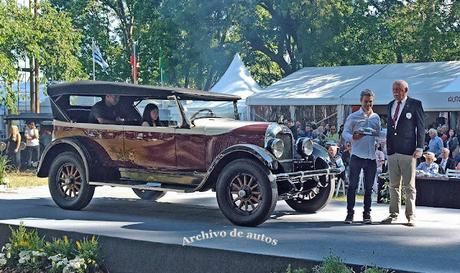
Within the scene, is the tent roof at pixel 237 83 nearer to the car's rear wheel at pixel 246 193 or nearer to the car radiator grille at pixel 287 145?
the car radiator grille at pixel 287 145

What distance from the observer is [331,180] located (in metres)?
9.63

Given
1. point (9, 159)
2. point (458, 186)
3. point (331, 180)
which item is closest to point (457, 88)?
point (458, 186)

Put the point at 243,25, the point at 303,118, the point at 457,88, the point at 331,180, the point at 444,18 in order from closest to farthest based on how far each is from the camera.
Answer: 1. the point at 331,180
2. the point at 457,88
3. the point at 303,118
4. the point at 444,18
5. the point at 243,25

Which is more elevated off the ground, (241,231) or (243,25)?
(243,25)

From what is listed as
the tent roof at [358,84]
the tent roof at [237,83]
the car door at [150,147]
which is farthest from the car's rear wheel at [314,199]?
the tent roof at [237,83]

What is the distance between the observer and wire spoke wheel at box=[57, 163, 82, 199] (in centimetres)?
1018

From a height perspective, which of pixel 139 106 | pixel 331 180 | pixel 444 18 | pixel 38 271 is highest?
pixel 444 18

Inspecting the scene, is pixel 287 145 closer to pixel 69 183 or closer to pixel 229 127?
pixel 229 127

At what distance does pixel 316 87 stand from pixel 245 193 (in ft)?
53.2

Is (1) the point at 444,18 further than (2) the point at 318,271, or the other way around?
(1) the point at 444,18

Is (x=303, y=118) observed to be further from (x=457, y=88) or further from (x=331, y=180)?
(x=331, y=180)

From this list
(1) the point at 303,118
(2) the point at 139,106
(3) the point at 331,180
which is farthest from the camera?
(1) the point at 303,118

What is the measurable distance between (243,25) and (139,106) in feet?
82.9

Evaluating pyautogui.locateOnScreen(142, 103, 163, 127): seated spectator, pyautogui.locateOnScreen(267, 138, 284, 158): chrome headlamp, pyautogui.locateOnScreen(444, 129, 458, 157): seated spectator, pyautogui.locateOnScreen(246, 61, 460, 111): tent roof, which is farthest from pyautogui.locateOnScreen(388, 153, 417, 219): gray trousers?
pyautogui.locateOnScreen(246, 61, 460, 111): tent roof
